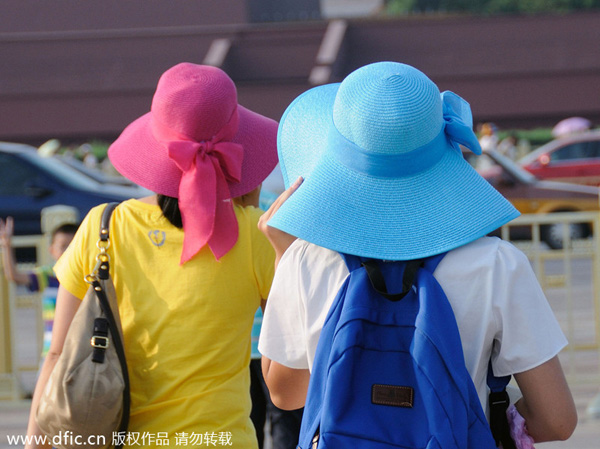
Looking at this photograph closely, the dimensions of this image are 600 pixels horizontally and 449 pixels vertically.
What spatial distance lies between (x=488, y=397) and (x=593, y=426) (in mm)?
3807

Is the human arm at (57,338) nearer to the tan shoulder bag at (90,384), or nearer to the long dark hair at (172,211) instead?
the tan shoulder bag at (90,384)

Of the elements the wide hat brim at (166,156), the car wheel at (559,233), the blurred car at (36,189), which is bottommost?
the car wheel at (559,233)

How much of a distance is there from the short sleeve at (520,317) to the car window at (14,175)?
1143cm

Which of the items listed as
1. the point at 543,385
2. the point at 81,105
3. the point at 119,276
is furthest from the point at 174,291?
the point at 81,105

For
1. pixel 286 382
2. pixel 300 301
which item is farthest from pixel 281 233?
pixel 286 382

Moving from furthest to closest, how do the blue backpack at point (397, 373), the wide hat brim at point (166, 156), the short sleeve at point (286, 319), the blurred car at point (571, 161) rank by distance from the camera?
the blurred car at point (571, 161), the wide hat brim at point (166, 156), the short sleeve at point (286, 319), the blue backpack at point (397, 373)

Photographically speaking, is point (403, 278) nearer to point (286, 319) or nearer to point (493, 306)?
point (493, 306)

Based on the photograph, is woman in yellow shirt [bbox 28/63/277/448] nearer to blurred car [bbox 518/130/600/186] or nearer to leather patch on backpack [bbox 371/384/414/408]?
leather patch on backpack [bbox 371/384/414/408]

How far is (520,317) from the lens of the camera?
1.64 m

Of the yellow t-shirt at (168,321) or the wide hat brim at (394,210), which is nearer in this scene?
the wide hat brim at (394,210)

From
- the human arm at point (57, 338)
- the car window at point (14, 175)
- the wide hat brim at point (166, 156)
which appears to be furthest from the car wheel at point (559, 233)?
the human arm at point (57, 338)

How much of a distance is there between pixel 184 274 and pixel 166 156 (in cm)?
32

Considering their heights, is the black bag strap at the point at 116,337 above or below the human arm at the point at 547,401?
below

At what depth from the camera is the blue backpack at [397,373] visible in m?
1.58
